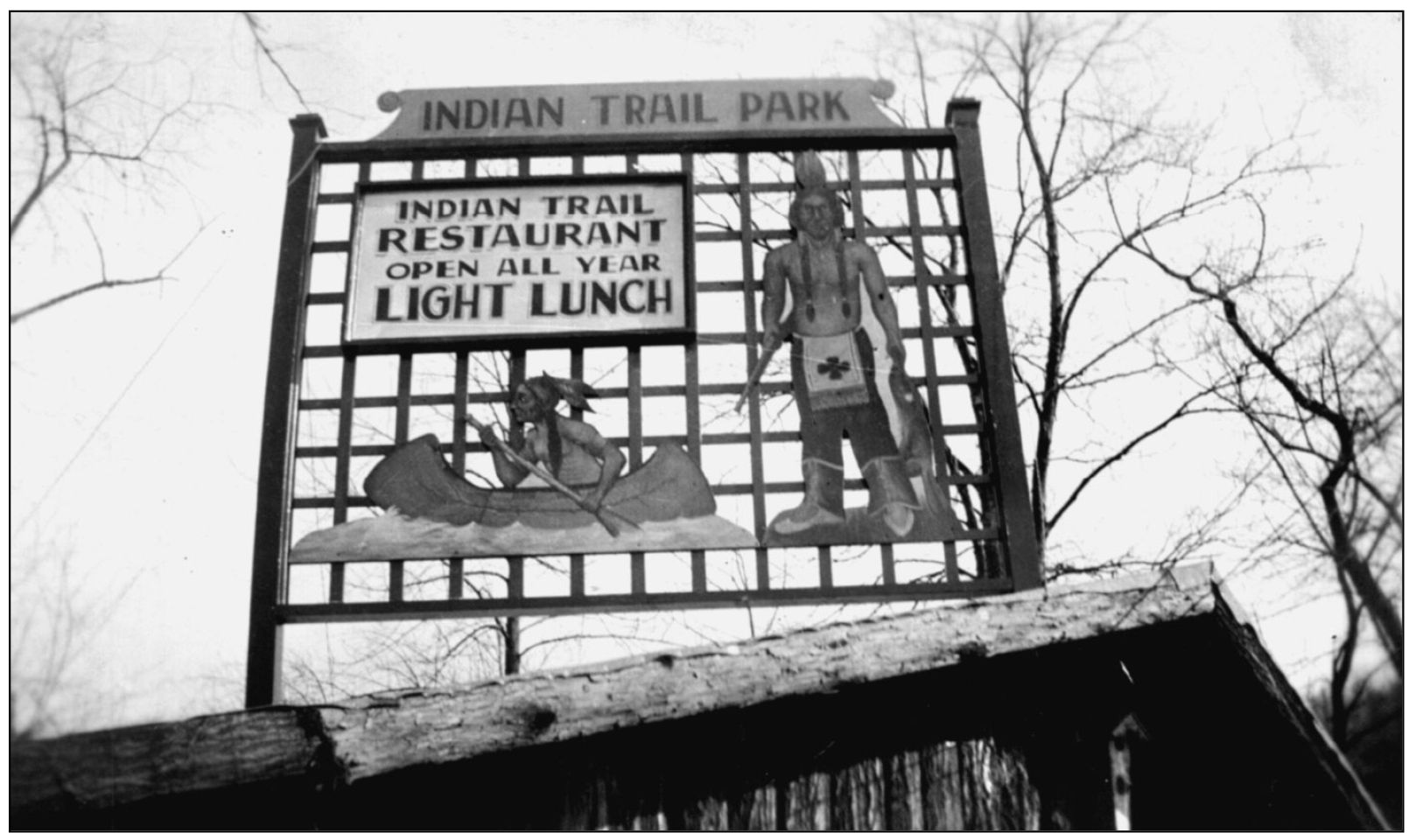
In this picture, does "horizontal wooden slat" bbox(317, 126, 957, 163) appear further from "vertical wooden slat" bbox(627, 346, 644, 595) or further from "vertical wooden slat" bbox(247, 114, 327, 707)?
Answer: "vertical wooden slat" bbox(627, 346, 644, 595)

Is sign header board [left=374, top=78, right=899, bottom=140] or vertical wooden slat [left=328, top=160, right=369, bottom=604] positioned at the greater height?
sign header board [left=374, top=78, right=899, bottom=140]

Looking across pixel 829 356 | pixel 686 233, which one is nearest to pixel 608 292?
pixel 686 233

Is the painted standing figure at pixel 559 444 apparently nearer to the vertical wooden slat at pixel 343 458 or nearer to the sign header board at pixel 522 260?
the sign header board at pixel 522 260

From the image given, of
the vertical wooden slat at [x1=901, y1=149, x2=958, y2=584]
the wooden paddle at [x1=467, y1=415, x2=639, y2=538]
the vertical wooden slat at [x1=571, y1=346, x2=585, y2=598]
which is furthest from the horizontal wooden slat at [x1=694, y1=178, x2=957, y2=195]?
the wooden paddle at [x1=467, y1=415, x2=639, y2=538]

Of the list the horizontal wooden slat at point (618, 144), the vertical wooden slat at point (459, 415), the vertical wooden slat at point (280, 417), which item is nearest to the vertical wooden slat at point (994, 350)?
the horizontal wooden slat at point (618, 144)

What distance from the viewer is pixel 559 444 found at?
231 inches

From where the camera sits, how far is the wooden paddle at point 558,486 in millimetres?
5656

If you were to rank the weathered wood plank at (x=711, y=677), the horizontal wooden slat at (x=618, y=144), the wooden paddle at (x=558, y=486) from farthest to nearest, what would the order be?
the horizontal wooden slat at (x=618, y=144) < the wooden paddle at (x=558, y=486) < the weathered wood plank at (x=711, y=677)

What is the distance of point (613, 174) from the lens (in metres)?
6.41

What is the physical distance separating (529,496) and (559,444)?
0.30 metres

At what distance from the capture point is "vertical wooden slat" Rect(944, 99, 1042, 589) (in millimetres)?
5672

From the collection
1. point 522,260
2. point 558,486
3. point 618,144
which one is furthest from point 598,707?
point 618,144

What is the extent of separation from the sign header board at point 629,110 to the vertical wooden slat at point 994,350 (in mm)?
505

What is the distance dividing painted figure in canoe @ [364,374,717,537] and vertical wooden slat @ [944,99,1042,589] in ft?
4.76
